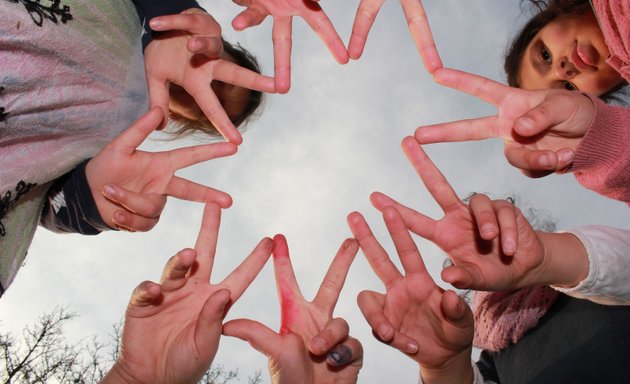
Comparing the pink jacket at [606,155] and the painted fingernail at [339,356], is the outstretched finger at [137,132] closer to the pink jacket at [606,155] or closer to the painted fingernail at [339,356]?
the painted fingernail at [339,356]

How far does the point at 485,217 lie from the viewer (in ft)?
5.38

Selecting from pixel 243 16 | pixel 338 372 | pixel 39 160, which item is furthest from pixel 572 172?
pixel 39 160

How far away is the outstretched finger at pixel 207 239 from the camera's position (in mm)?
1985

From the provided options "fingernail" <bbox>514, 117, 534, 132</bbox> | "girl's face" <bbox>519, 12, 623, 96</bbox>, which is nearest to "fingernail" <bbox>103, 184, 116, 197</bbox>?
"fingernail" <bbox>514, 117, 534, 132</bbox>

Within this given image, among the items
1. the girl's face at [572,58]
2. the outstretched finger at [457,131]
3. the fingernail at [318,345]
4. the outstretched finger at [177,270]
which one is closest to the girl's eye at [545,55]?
the girl's face at [572,58]

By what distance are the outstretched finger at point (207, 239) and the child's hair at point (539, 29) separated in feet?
6.90

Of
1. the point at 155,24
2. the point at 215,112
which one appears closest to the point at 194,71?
the point at 215,112

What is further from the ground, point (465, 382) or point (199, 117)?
point (199, 117)

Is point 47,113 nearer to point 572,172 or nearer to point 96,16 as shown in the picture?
point 96,16

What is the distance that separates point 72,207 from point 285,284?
3.04 ft

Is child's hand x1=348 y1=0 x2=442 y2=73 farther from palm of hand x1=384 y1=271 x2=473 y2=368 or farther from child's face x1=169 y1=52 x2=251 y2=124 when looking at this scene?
palm of hand x1=384 y1=271 x2=473 y2=368

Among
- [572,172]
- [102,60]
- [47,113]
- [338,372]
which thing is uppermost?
[102,60]

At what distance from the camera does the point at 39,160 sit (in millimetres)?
1827

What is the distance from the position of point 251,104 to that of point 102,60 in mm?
1142
